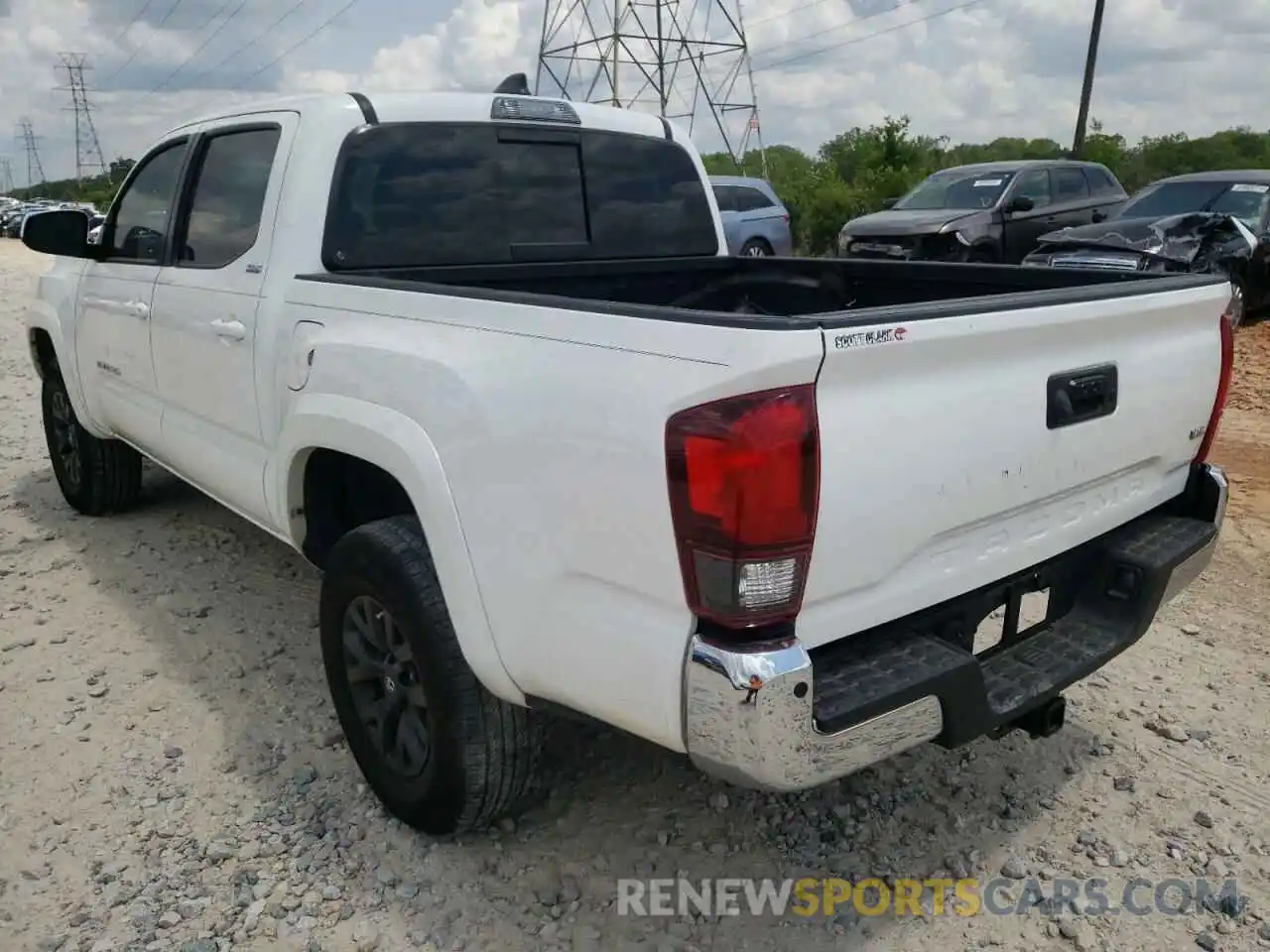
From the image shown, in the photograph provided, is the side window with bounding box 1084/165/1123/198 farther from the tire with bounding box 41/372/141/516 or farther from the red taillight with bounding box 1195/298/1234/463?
the tire with bounding box 41/372/141/516

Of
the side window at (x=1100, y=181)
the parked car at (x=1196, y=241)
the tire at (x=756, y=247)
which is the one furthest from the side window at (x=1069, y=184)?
the tire at (x=756, y=247)

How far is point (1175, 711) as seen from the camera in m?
3.56

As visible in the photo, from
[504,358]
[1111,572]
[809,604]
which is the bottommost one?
[1111,572]

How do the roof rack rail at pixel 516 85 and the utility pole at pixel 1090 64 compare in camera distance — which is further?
the utility pole at pixel 1090 64

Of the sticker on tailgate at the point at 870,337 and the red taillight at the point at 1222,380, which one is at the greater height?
the sticker on tailgate at the point at 870,337

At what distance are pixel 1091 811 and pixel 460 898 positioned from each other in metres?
1.77

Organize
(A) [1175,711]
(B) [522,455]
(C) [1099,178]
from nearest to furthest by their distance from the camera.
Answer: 1. (B) [522,455]
2. (A) [1175,711]
3. (C) [1099,178]

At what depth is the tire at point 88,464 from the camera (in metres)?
5.44

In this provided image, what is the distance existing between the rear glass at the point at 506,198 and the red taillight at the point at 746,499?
1.87 metres

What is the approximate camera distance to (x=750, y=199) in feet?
51.1

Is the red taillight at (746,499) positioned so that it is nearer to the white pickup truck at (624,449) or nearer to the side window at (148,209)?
→ the white pickup truck at (624,449)

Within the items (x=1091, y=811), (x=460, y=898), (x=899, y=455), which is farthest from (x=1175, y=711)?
(x=460, y=898)

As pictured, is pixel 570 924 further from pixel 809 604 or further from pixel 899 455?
pixel 899 455

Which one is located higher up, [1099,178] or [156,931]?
[1099,178]
